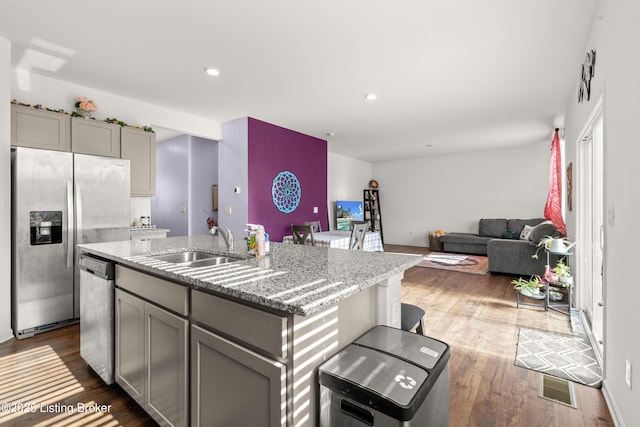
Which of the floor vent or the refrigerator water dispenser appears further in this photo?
the refrigerator water dispenser

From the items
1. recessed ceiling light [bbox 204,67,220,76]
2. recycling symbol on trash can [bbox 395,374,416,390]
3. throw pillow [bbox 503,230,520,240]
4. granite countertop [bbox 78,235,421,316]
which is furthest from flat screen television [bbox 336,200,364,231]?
recycling symbol on trash can [bbox 395,374,416,390]

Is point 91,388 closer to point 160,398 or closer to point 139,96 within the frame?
point 160,398

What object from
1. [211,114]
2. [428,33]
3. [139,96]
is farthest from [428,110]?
[139,96]

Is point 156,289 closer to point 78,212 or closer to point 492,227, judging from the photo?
point 78,212

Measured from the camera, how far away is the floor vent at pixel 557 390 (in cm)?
188

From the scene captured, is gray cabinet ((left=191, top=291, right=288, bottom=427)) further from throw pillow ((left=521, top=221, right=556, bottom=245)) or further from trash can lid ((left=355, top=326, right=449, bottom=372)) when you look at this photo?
throw pillow ((left=521, top=221, right=556, bottom=245))

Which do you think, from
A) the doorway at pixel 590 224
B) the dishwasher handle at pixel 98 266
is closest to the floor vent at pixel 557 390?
the doorway at pixel 590 224

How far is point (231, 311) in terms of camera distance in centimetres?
120

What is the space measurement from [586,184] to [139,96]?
17.0 ft

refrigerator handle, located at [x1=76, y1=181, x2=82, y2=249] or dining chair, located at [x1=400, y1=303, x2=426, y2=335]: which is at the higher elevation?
refrigerator handle, located at [x1=76, y1=181, x2=82, y2=249]

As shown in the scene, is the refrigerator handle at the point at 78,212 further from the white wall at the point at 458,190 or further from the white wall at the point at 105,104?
the white wall at the point at 458,190

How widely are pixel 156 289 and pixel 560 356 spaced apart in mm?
2910

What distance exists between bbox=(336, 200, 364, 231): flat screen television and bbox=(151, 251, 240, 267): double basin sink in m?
5.68

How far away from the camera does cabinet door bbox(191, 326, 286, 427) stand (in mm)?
1053
